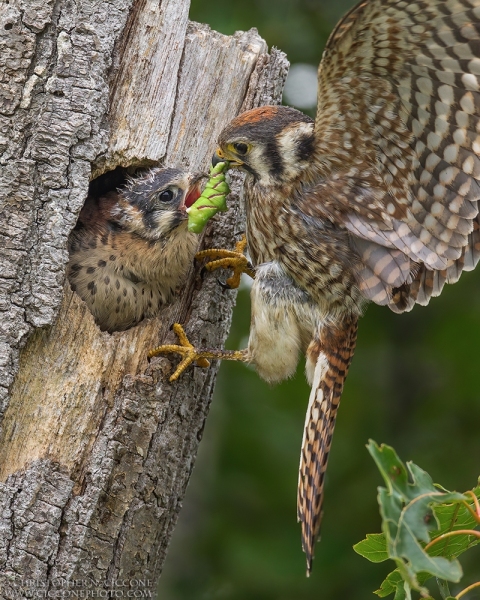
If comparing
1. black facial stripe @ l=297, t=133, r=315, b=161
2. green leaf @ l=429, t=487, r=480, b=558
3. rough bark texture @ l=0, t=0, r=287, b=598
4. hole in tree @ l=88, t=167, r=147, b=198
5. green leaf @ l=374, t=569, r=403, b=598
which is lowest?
green leaf @ l=374, t=569, r=403, b=598

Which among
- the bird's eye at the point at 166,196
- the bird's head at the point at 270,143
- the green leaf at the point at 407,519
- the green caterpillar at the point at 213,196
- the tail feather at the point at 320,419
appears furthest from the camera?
the bird's eye at the point at 166,196

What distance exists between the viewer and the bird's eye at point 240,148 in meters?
3.37

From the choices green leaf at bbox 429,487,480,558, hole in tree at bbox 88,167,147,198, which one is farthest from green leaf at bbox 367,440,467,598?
hole in tree at bbox 88,167,147,198

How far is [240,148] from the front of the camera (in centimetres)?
339

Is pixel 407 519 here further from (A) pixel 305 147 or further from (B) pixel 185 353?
(A) pixel 305 147

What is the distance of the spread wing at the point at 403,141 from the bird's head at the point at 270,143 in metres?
0.10

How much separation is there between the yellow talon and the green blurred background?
1.67 meters

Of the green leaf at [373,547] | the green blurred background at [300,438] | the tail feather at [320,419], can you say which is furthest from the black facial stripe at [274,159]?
the green leaf at [373,547]

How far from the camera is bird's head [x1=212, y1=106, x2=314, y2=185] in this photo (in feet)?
11.0

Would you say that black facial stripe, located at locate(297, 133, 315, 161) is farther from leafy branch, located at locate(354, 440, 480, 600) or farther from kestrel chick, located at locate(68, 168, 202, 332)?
leafy branch, located at locate(354, 440, 480, 600)

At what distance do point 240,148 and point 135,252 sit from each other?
0.78 metres

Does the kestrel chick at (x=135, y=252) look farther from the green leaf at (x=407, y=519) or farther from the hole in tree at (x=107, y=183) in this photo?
the green leaf at (x=407, y=519)

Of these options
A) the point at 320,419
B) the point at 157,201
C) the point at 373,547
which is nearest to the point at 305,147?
the point at 157,201

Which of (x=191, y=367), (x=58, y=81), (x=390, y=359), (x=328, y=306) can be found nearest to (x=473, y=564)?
(x=390, y=359)
